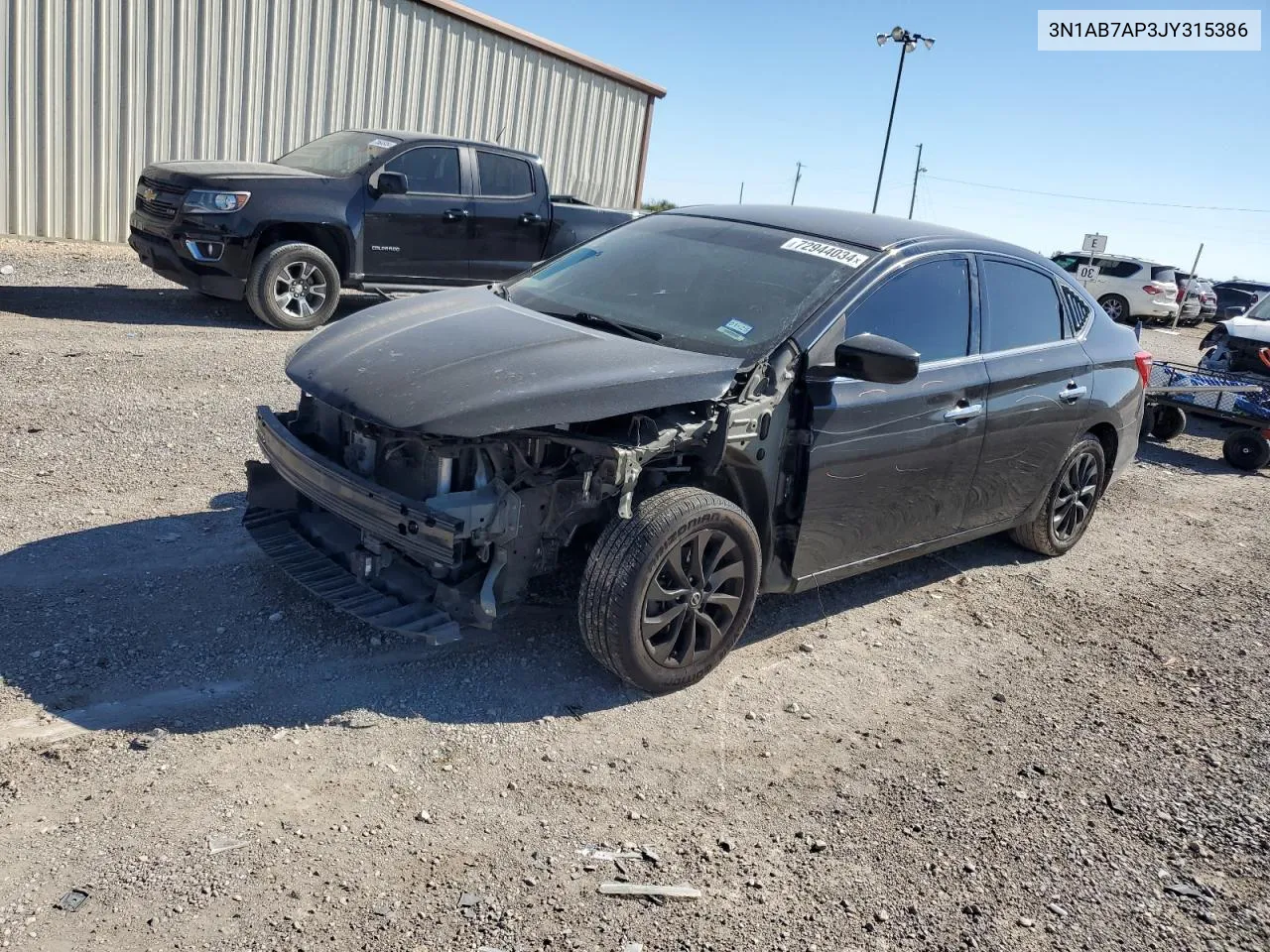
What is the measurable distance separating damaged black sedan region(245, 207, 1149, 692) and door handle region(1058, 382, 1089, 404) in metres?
0.21

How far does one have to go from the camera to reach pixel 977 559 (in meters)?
6.21

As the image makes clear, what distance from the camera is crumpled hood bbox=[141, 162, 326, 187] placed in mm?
9398

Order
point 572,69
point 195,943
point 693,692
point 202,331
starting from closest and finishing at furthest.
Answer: point 195,943, point 693,692, point 202,331, point 572,69

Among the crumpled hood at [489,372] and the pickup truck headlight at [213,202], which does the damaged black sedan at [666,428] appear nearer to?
the crumpled hood at [489,372]

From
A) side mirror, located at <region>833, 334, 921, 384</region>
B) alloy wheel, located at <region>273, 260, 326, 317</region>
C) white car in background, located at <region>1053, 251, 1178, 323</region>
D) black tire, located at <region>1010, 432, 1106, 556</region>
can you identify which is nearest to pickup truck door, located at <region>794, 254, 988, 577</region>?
side mirror, located at <region>833, 334, 921, 384</region>

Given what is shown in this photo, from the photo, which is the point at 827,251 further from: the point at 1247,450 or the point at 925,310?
the point at 1247,450

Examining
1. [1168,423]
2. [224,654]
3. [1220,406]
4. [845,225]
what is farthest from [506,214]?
[224,654]

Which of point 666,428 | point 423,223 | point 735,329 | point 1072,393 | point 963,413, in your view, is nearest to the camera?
point 666,428

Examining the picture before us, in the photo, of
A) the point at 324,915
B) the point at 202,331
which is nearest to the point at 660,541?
the point at 324,915

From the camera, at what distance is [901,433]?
457 cm

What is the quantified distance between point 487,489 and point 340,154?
26.0 ft

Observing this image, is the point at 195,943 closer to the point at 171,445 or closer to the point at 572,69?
the point at 171,445

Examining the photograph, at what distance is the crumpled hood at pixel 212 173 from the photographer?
9398 mm

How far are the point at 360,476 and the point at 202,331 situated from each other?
627 cm
